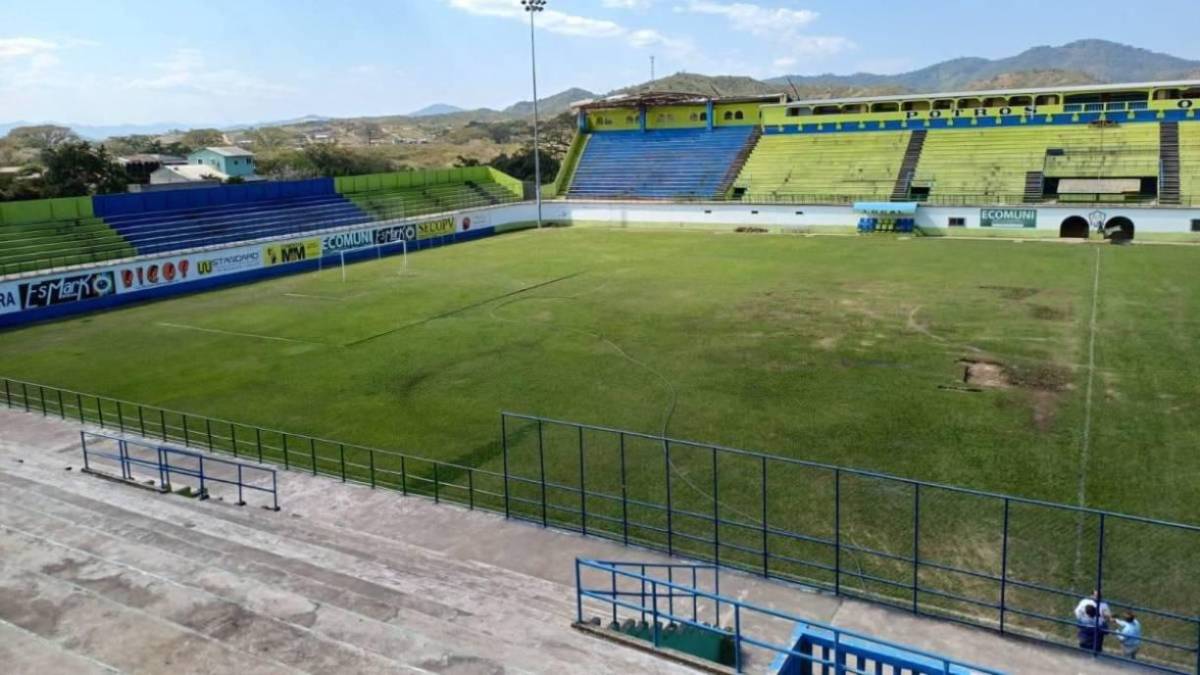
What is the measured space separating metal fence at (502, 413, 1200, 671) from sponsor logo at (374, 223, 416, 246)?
35842 millimetres

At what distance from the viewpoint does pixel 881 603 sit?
39.1 ft

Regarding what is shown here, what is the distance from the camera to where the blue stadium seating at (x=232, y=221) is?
4247 centimetres

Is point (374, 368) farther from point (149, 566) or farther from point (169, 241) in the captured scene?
point (169, 241)

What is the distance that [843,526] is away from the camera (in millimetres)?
14156

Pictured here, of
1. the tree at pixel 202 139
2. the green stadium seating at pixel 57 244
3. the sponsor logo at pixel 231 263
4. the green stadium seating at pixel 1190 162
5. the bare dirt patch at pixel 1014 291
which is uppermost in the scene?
the tree at pixel 202 139

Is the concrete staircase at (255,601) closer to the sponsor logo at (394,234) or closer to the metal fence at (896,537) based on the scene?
the metal fence at (896,537)

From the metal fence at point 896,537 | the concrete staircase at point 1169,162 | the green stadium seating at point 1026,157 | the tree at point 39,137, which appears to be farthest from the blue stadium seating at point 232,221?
Answer: the tree at point 39,137

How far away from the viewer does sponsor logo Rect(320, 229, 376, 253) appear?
47562 millimetres

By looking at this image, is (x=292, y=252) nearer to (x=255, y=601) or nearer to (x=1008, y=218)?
(x=255, y=601)

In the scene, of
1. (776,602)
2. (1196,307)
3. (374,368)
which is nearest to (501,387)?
(374,368)

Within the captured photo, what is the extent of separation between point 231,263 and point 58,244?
284 inches

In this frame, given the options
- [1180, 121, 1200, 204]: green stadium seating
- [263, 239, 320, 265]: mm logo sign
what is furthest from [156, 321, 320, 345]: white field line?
[1180, 121, 1200, 204]: green stadium seating

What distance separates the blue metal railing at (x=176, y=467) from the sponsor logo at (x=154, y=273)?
2090 cm

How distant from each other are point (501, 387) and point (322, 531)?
28.0 feet
